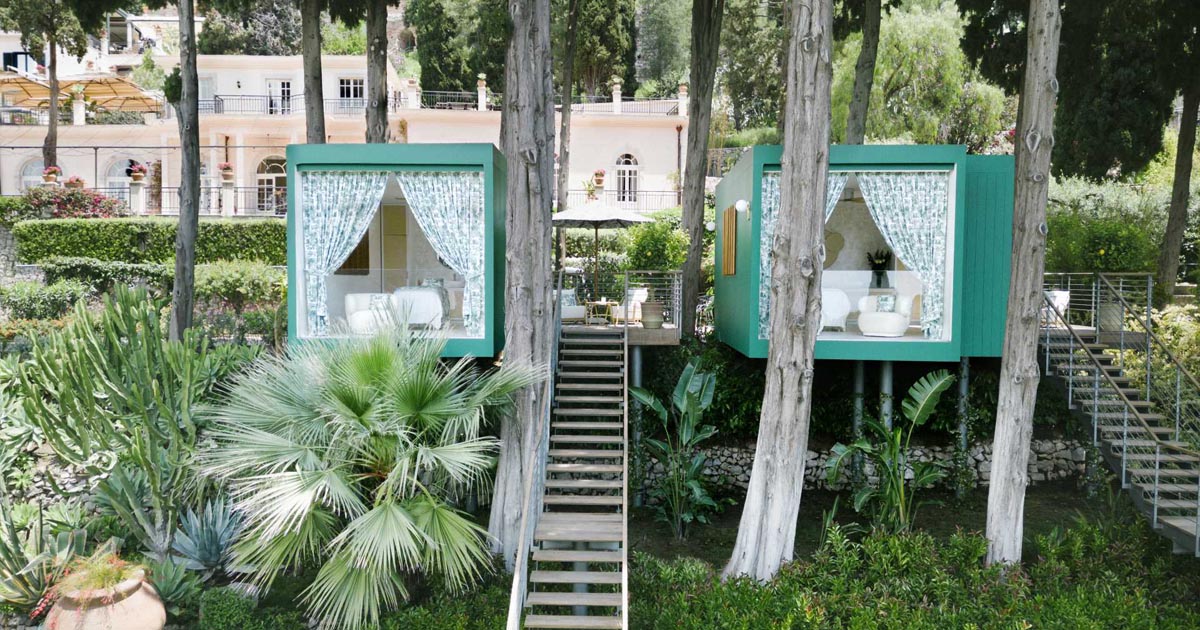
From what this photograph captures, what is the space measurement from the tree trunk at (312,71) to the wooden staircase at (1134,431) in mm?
12414

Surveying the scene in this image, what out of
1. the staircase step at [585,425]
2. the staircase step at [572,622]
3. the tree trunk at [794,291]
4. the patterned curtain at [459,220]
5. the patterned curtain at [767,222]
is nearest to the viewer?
the staircase step at [572,622]

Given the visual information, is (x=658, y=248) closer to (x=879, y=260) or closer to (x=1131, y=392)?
(x=879, y=260)

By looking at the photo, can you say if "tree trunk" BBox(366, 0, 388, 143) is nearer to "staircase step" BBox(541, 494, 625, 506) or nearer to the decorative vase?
the decorative vase

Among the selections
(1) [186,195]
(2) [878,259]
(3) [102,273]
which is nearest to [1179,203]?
(2) [878,259]

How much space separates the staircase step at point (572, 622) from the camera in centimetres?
934

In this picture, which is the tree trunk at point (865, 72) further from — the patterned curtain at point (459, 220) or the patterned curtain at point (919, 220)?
the patterned curtain at point (459, 220)

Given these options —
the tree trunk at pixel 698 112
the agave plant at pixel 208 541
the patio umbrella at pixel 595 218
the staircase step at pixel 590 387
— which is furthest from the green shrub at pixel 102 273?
the staircase step at pixel 590 387

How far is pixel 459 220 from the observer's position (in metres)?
12.1

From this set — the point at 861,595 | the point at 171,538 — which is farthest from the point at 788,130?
the point at 171,538

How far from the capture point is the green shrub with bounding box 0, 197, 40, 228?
23.9 metres

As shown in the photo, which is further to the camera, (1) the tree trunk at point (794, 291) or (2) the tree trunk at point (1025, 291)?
(1) the tree trunk at point (794, 291)

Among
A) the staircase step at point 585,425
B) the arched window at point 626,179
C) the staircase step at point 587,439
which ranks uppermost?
the arched window at point 626,179

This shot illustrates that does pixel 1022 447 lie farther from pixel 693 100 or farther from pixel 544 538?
pixel 693 100

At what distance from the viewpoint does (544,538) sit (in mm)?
10492
